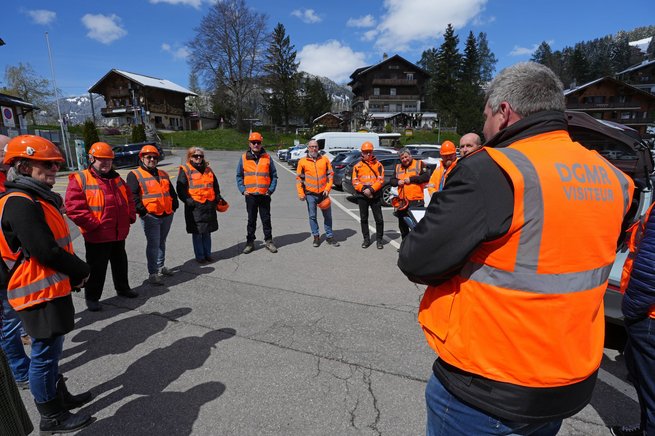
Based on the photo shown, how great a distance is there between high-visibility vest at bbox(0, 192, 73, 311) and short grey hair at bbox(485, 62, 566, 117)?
2.83m

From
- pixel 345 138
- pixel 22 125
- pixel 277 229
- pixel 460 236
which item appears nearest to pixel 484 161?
pixel 460 236

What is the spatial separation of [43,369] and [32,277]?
0.64 metres

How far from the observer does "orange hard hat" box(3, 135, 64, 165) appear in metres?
2.46

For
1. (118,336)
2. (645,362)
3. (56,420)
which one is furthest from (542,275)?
(118,336)

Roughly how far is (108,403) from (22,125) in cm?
3295

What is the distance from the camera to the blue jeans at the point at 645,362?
1.99 meters

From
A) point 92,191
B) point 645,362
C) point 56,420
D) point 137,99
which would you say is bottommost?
point 56,420

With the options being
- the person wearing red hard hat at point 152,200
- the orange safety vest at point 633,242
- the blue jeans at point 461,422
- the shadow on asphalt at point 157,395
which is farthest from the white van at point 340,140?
the blue jeans at point 461,422

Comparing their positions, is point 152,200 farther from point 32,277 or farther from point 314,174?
point 314,174

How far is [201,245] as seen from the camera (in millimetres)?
6195

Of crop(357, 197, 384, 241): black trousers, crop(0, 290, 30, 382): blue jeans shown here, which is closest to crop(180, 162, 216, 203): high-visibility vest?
crop(357, 197, 384, 241): black trousers

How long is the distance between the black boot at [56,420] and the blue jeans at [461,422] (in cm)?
248

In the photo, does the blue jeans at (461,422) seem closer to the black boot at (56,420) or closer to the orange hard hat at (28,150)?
the black boot at (56,420)

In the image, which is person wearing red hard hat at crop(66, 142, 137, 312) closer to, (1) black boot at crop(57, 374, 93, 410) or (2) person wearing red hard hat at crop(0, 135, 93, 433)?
(2) person wearing red hard hat at crop(0, 135, 93, 433)
